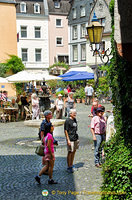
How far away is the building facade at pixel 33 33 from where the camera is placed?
46.3 meters

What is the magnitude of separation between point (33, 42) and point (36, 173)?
41318 mm

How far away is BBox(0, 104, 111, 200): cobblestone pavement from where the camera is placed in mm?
5871

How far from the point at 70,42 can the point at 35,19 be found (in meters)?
6.79

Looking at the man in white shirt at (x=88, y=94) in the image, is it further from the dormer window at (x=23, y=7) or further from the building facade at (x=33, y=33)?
the dormer window at (x=23, y=7)

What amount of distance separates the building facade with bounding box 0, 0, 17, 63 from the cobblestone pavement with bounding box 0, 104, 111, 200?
2231 centimetres

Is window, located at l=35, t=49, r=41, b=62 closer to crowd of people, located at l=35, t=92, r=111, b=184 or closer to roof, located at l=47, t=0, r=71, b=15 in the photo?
roof, located at l=47, t=0, r=71, b=15

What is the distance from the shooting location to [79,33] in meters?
44.0

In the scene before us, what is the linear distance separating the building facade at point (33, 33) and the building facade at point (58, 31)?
0.88 metres

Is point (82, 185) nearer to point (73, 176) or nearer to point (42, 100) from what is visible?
point (73, 176)

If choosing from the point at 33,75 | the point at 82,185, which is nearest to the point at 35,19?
the point at 33,75

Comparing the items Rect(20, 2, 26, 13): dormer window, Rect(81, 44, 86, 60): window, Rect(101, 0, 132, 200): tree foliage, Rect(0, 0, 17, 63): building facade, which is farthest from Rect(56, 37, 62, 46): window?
Rect(101, 0, 132, 200): tree foliage

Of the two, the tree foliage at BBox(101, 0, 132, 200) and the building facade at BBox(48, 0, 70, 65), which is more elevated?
the building facade at BBox(48, 0, 70, 65)

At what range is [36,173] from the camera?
7.21 meters

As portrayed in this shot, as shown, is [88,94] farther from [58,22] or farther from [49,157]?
[58,22]
